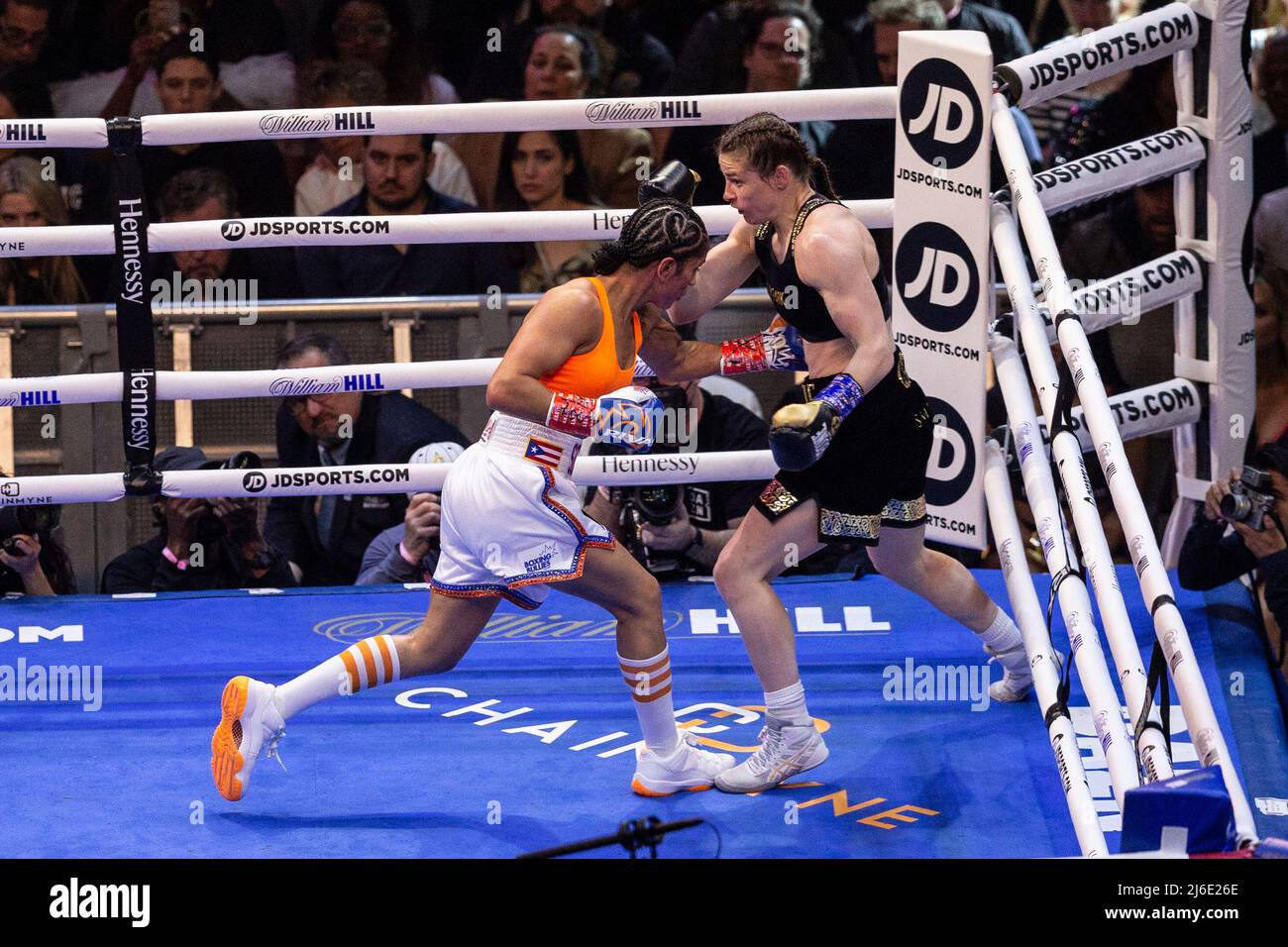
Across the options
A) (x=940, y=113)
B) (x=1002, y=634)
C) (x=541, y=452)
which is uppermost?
(x=940, y=113)

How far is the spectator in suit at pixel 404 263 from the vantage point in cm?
612

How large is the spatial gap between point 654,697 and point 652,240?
3.43 ft

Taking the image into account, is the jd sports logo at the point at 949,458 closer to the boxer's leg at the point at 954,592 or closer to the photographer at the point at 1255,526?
the boxer's leg at the point at 954,592

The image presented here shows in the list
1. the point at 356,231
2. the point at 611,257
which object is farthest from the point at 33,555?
the point at 611,257

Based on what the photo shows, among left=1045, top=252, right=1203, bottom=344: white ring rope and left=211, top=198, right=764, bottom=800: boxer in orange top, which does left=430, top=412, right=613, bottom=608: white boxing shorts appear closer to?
left=211, top=198, right=764, bottom=800: boxer in orange top

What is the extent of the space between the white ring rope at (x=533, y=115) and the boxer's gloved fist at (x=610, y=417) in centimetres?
130

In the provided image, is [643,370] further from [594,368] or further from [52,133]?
[52,133]

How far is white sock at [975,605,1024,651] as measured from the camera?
4234 mm

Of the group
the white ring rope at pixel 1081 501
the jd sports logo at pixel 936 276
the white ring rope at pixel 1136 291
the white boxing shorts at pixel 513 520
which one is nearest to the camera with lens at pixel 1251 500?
the white ring rope at pixel 1081 501

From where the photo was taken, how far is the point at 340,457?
5.35 meters

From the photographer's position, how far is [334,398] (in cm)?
525
